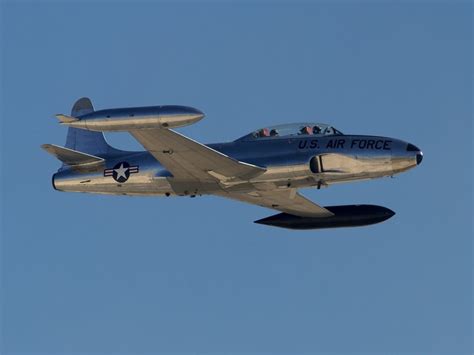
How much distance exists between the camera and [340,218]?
120ft

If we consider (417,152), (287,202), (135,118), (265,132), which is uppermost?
(265,132)

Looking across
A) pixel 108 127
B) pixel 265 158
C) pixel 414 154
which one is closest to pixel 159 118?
pixel 108 127

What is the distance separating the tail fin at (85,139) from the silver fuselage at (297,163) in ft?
6.25

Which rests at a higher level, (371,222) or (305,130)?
(305,130)

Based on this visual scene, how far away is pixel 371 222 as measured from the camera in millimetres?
36156

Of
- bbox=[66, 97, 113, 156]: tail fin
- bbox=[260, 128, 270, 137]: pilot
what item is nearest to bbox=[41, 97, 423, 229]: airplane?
bbox=[260, 128, 270, 137]: pilot

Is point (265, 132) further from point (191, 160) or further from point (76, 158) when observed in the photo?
point (76, 158)

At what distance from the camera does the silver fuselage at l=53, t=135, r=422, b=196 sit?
32.7 meters

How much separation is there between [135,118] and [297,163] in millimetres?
5627

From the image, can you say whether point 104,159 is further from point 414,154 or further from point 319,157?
point 414,154

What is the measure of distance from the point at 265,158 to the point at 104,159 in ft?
18.2

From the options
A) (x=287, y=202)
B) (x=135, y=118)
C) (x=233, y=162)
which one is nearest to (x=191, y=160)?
(x=233, y=162)

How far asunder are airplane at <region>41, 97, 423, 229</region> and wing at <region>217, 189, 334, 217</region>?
0.24ft

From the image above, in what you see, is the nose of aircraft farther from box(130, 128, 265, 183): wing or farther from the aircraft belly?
the aircraft belly
